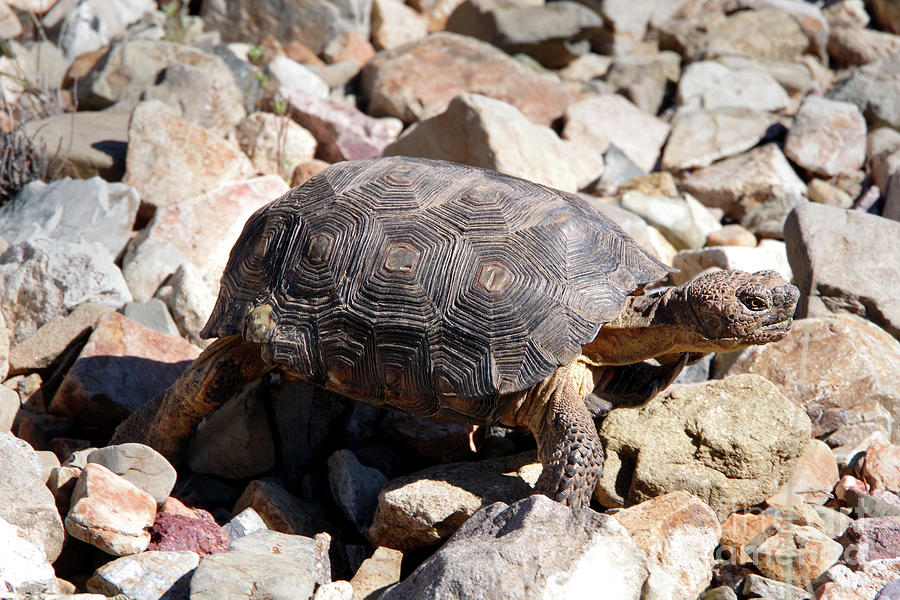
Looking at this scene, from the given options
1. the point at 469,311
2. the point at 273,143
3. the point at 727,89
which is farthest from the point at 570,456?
the point at 727,89

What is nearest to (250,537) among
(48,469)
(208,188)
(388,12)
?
(48,469)

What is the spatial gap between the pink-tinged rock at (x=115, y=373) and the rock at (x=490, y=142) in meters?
2.92

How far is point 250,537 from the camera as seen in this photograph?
10.5 ft

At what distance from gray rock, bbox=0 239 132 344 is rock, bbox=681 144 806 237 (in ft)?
17.4

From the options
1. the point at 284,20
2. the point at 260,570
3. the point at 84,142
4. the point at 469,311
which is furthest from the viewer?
the point at 284,20

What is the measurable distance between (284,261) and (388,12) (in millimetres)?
7655

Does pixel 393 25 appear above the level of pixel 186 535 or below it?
below

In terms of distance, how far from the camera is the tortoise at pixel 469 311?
3.62 meters

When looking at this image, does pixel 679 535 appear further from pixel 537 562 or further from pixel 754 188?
pixel 754 188

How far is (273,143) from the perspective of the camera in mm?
7539

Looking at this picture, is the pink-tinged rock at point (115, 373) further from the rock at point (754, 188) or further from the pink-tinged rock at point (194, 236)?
the rock at point (754, 188)

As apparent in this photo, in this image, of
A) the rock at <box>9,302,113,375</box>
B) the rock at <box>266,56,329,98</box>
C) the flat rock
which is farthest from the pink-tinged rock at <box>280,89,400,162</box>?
the flat rock

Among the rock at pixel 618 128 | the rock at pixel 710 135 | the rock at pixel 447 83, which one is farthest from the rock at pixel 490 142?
the rock at pixel 710 135

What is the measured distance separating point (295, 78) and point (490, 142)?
10.3 ft
